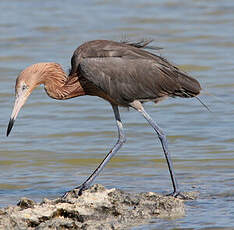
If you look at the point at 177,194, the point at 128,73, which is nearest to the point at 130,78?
the point at 128,73

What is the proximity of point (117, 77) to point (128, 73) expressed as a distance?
0.17m

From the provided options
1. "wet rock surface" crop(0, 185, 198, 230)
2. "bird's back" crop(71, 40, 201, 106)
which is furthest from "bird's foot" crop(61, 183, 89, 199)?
"bird's back" crop(71, 40, 201, 106)

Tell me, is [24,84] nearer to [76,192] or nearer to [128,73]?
[128,73]

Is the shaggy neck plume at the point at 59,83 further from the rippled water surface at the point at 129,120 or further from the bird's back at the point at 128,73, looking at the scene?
the rippled water surface at the point at 129,120

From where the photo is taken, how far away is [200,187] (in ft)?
28.5

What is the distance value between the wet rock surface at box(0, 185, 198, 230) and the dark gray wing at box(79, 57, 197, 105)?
56.2 inches

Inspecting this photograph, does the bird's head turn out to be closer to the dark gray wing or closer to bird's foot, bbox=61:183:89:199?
A: the dark gray wing

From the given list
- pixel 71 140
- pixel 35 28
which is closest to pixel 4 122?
pixel 71 140

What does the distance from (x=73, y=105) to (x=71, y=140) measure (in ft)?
6.49

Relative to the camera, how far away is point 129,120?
1183cm

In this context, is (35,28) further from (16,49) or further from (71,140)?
(71,140)

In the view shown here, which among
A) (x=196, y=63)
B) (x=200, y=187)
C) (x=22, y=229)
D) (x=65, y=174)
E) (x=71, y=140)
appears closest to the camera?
(x=22, y=229)

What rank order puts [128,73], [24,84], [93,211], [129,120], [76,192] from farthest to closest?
[129,120] → [128,73] → [24,84] → [76,192] → [93,211]

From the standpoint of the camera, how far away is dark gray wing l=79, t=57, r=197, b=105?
8633mm
